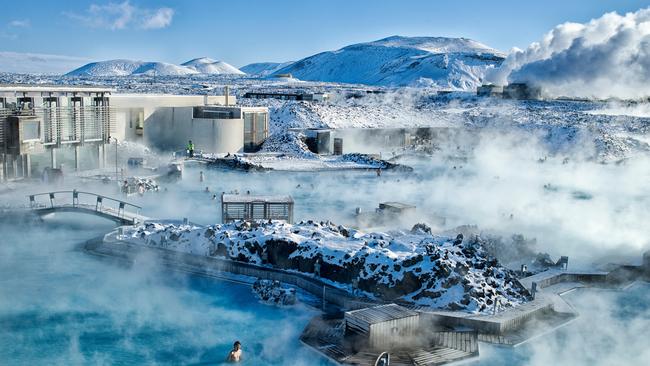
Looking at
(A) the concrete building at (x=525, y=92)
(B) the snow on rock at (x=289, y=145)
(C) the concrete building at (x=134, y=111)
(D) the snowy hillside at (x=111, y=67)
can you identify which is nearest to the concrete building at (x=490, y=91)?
(A) the concrete building at (x=525, y=92)

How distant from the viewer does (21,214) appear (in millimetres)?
16375

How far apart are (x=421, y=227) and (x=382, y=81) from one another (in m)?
107

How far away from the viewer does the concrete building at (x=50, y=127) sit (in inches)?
786

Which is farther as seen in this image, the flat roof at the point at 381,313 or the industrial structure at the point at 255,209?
the industrial structure at the point at 255,209

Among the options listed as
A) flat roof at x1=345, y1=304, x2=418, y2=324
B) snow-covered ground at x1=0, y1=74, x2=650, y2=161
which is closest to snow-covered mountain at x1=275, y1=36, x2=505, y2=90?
snow-covered ground at x1=0, y1=74, x2=650, y2=161

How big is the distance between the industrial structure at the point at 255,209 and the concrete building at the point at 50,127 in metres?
8.13

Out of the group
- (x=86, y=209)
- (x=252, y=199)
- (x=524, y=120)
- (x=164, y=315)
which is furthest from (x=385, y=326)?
(x=524, y=120)

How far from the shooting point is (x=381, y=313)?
33.3 ft

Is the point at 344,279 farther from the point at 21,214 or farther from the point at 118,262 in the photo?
the point at 21,214

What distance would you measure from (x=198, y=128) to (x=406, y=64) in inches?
3934

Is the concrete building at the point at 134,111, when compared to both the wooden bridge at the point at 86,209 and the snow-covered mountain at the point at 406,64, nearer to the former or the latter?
the wooden bridge at the point at 86,209

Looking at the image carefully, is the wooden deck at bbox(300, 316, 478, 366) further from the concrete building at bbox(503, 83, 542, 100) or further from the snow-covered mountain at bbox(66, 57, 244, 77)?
the snow-covered mountain at bbox(66, 57, 244, 77)

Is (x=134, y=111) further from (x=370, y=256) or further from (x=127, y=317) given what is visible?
(x=370, y=256)

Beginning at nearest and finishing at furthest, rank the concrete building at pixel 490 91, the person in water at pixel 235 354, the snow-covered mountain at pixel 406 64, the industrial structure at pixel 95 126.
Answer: the person in water at pixel 235 354 → the industrial structure at pixel 95 126 → the concrete building at pixel 490 91 → the snow-covered mountain at pixel 406 64
